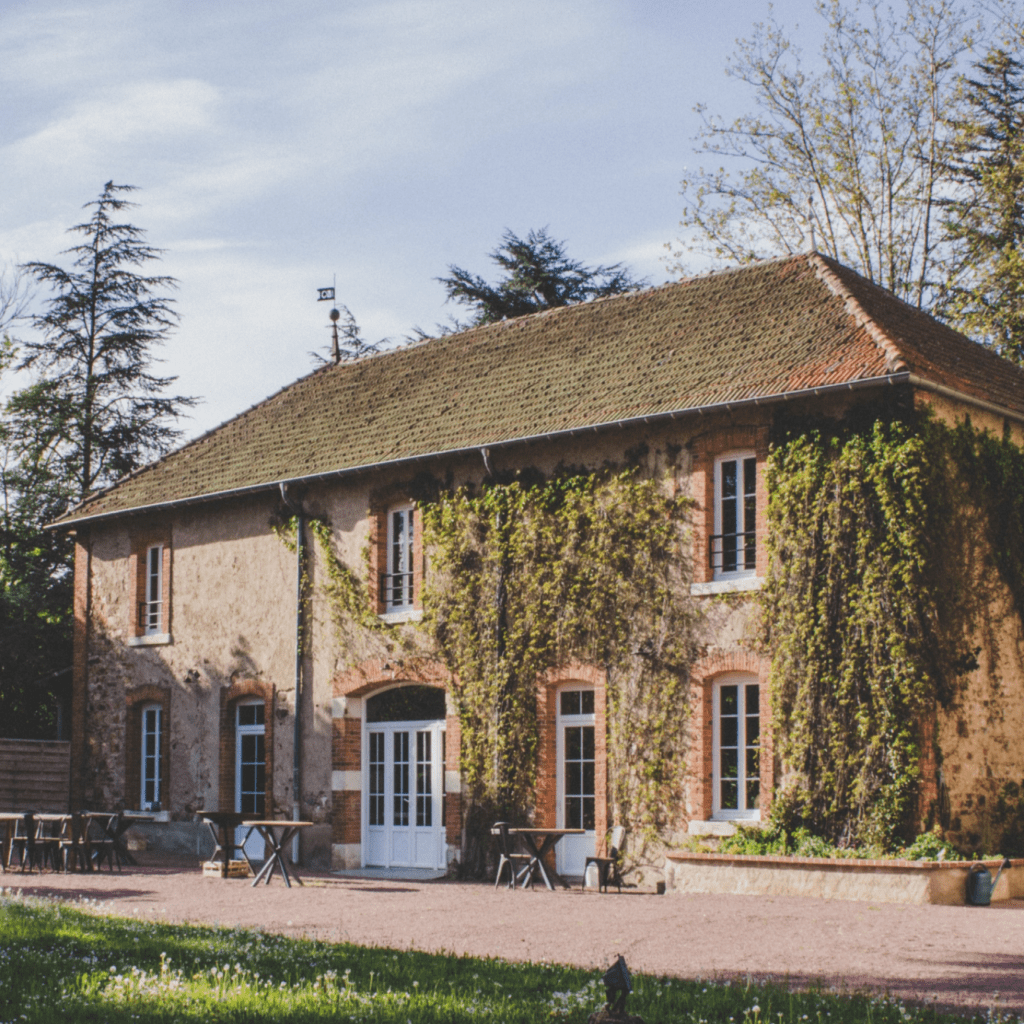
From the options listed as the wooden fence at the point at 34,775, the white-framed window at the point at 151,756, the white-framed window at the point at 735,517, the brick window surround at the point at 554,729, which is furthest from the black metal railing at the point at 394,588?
the wooden fence at the point at 34,775

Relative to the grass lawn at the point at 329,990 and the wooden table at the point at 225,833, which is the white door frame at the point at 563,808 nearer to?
the wooden table at the point at 225,833

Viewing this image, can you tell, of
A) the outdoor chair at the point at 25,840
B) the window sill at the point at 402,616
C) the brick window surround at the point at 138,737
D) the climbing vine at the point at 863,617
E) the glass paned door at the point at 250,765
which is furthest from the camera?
→ the brick window surround at the point at 138,737

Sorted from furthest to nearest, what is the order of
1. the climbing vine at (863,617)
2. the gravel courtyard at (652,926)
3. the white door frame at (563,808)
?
1. the white door frame at (563,808)
2. the climbing vine at (863,617)
3. the gravel courtyard at (652,926)

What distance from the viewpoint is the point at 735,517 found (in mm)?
16156

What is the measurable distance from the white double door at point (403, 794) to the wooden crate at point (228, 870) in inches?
78.4

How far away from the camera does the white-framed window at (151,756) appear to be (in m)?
22.1

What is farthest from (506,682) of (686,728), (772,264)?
(772,264)

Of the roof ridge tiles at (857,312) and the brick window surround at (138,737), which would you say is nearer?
the roof ridge tiles at (857,312)

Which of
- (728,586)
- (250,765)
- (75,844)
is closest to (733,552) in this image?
(728,586)

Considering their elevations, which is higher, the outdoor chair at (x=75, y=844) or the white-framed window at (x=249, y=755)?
the white-framed window at (x=249, y=755)

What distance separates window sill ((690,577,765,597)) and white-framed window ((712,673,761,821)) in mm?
967

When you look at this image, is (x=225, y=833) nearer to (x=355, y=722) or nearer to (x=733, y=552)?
(x=355, y=722)

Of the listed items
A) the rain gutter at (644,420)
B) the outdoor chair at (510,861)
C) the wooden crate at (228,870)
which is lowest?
the wooden crate at (228,870)

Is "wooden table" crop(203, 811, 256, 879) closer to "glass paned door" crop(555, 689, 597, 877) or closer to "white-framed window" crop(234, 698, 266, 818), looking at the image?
"white-framed window" crop(234, 698, 266, 818)
